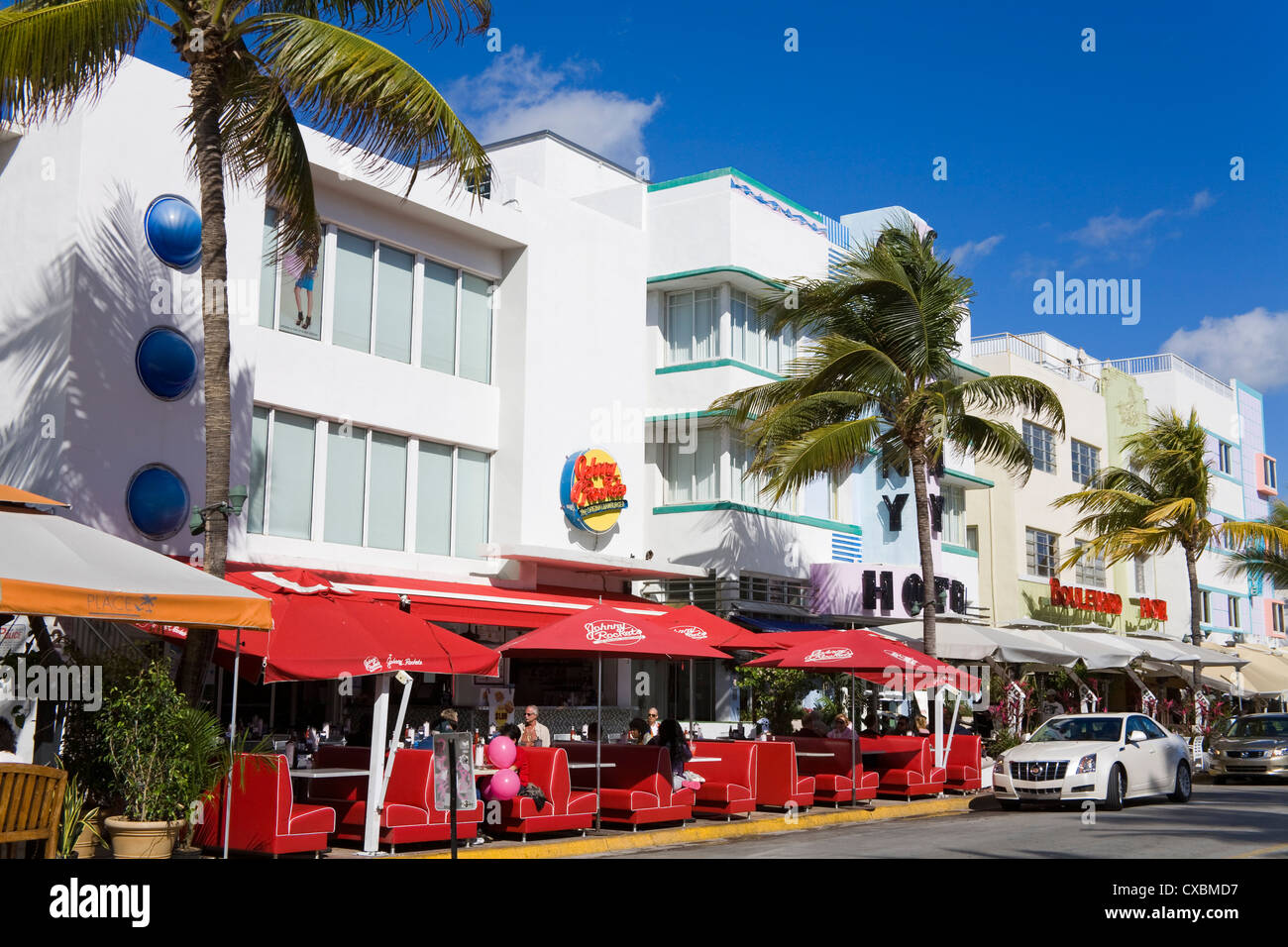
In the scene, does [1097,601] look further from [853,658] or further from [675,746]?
[675,746]

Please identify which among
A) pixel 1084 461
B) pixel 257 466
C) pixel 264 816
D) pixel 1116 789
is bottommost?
pixel 1116 789

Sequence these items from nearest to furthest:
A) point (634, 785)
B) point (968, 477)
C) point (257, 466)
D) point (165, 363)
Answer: point (634, 785) < point (165, 363) < point (257, 466) < point (968, 477)

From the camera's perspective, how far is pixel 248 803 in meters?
12.5

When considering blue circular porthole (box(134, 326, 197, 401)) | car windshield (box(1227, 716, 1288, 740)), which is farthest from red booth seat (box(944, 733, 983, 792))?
blue circular porthole (box(134, 326, 197, 401))

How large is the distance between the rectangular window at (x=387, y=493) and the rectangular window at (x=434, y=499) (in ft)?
1.25

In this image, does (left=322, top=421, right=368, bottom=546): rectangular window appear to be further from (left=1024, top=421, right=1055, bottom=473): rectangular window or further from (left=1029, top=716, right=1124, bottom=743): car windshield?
(left=1024, top=421, right=1055, bottom=473): rectangular window

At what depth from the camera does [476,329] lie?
79.6 ft

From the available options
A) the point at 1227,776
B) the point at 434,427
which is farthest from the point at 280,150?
the point at 1227,776

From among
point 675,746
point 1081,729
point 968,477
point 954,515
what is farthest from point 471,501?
point 954,515

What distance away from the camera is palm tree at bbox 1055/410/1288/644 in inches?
1368

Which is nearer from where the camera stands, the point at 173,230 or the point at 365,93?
the point at 365,93

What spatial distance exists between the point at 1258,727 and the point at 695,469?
13052mm

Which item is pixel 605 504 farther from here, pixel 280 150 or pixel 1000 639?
pixel 280 150

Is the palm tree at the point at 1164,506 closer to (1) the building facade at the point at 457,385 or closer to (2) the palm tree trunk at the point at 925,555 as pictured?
(1) the building facade at the point at 457,385
